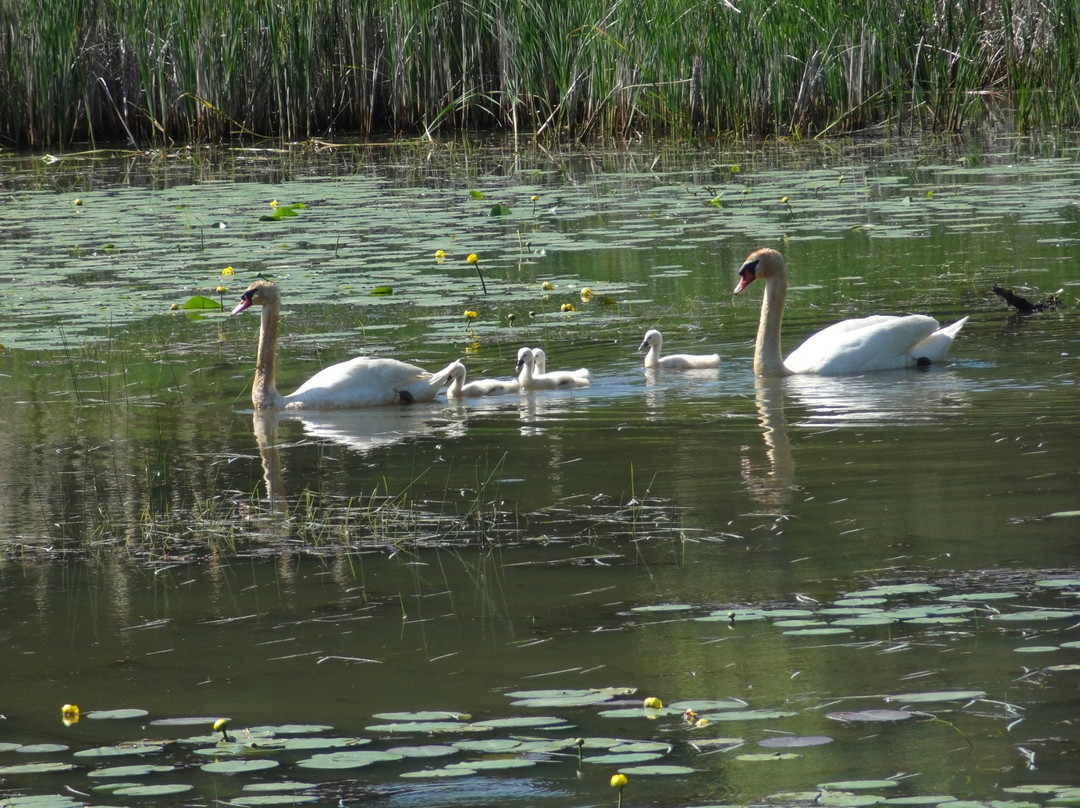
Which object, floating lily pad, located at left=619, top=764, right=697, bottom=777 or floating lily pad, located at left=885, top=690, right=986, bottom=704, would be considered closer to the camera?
floating lily pad, located at left=619, top=764, right=697, bottom=777

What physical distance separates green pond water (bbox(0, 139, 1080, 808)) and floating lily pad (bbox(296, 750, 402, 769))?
12 mm

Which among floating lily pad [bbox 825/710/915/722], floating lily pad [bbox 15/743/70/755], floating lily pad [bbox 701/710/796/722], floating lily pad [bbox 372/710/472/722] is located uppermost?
floating lily pad [bbox 825/710/915/722]

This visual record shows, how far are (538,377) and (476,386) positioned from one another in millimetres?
349

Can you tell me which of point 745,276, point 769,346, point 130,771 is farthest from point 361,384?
point 130,771

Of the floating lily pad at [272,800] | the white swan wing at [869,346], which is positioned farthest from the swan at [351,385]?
the floating lily pad at [272,800]

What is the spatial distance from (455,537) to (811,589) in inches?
51.7

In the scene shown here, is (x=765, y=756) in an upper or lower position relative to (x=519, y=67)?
lower

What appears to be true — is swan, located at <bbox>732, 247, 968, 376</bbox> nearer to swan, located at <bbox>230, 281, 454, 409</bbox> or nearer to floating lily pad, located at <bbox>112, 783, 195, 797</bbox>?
swan, located at <bbox>230, 281, 454, 409</bbox>

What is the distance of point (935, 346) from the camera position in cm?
862

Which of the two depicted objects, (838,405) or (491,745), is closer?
(491,745)

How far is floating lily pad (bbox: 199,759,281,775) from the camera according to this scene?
135 inches

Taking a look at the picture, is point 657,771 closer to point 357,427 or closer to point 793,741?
point 793,741

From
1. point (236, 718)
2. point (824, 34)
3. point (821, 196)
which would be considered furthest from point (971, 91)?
point (236, 718)

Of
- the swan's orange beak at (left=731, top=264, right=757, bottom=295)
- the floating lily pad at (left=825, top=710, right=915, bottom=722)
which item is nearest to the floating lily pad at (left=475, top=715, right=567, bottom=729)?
the floating lily pad at (left=825, top=710, right=915, bottom=722)
